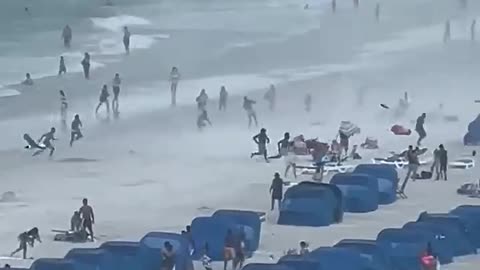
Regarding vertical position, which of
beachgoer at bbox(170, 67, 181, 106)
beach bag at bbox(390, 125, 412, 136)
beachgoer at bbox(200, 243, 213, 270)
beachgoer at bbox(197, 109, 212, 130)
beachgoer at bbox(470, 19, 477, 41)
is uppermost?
beachgoer at bbox(470, 19, 477, 41)

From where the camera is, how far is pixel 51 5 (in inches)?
2731

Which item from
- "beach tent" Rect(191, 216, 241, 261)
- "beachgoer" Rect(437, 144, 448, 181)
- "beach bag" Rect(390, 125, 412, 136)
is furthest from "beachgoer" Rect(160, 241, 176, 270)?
"beach bag" Rect(390, 125, 412, 136)

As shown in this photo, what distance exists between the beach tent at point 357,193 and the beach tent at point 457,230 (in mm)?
3236

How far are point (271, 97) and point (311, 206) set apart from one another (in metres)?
18.1

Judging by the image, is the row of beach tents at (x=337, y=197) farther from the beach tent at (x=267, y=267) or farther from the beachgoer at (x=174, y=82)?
the beachgoer at (x=174, y=82)

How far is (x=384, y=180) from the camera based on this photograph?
1093 inches

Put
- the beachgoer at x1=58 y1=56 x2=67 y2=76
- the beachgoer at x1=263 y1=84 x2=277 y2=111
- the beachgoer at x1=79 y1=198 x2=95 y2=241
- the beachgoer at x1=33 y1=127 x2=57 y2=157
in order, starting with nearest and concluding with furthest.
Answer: the beachgoer at x1=79 y1=198 x2=95 y2=241 < the beachgoer at x1=33 y1=127 x2=57 y2=157 < the beachgoer at x1=263 y1=84 x2=277 y2=111 < the beachgoer at x1=58 y1=56 x2=67 y2=76

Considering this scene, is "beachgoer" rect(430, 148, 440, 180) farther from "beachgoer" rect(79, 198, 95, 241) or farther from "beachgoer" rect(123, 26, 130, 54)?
"beachgoer" rect(123, 26, 130, 54)

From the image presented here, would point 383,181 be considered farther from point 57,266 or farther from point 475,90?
point 475,90

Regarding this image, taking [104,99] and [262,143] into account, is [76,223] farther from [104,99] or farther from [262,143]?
[104,99]

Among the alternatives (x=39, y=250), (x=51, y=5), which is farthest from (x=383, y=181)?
(x=51, y=5)

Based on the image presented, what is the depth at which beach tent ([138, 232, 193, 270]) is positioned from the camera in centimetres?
2145

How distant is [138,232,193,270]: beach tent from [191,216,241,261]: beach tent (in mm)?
790

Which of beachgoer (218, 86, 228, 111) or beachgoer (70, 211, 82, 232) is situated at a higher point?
beachgoer (218, 86, 228, 111)
